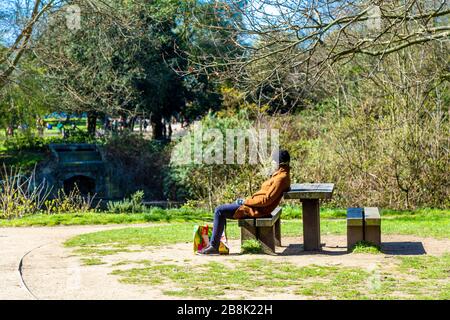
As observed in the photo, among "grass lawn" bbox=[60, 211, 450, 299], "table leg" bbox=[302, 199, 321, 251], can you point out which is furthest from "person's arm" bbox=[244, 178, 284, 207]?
"grass lawn" bbox=[60, 211, 450, 299]

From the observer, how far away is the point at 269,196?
34.3 ft

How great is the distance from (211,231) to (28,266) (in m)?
2.66

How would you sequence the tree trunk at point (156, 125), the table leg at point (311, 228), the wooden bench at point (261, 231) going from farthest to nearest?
the tree trunk at point (156, 125) < the table leg at point (311, 228) < the wooden bench at point (261, 231)

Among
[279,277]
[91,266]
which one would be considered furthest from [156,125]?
[279,277]

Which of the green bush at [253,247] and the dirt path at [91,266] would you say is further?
the green bush at [253,247]

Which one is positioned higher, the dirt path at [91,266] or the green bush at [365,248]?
the green bush at [365,248]

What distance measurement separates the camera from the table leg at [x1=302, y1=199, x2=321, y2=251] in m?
11.0

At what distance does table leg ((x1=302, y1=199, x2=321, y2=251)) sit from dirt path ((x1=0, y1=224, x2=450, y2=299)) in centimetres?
17

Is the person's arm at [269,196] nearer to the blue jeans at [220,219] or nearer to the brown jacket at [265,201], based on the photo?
the brown jacket at [265,201]

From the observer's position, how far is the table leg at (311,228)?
10992 mm

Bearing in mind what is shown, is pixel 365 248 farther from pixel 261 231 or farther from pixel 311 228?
pixel 261 231

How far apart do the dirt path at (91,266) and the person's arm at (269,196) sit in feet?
2.35

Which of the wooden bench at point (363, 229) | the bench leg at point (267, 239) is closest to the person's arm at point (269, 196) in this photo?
the bench leg at point (267, 239)

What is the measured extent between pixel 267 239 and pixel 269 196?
1.97 ft
